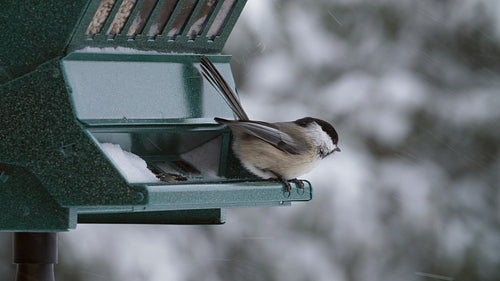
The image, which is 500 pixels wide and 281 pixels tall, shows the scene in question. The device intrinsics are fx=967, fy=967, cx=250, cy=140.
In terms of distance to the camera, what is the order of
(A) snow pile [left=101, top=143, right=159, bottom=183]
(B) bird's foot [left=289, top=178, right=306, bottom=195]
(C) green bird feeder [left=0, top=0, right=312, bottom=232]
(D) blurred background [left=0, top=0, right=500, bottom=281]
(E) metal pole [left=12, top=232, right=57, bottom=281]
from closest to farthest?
(C) green bird feeder [left=0, top=0, right=312, bottom=232], (A) snow pile [left=101, top=143, right=159, bottom=183], (E) metal pole [left=12, top=232, right=57, bottom=281], (B) bird's foot [left=289, top=178, right=306, bottom=195], (D) blurred background [left=0, top=0, right=500, bottom=281]

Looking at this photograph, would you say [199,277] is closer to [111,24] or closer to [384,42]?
[384,42]

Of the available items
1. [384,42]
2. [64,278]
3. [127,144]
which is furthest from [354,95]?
[127,144]

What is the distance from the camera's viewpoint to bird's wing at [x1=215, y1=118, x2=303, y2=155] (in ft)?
12.3

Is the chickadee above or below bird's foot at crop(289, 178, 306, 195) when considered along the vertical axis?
above

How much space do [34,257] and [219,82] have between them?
0.96 m

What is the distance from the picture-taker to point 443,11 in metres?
6.71

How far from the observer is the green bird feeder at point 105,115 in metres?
3.08

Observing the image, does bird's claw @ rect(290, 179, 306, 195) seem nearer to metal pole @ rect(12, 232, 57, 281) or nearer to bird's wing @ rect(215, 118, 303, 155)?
bird's wing @ rect(215, 118, 303, 155)

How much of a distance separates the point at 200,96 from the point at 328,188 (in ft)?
7.86

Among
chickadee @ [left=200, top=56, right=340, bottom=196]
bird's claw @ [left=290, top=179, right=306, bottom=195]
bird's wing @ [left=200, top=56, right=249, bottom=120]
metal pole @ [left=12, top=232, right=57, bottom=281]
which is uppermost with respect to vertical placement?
bird's wing @ [left=200, top=56, right=249, bottom=120]

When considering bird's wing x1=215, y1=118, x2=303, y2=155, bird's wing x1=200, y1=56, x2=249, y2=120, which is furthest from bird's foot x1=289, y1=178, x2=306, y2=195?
bird's wing x1=200, y1=56, x2=249, y2=120

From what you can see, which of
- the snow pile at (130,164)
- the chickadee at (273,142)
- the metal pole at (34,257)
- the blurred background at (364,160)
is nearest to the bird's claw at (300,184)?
the chickadee at (273,142)

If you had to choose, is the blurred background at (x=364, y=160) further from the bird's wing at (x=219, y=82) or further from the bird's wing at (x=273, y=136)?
the bird's wing at (x=219, y=82)

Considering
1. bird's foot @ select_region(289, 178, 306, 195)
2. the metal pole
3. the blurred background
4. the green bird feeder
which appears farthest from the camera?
the blurred background
